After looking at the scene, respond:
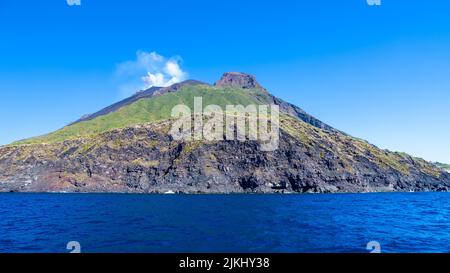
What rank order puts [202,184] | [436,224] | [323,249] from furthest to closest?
[202,184] → [436,224] → [323,249]

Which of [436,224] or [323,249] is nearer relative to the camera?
[323,249]

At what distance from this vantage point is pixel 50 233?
46.1 metres
